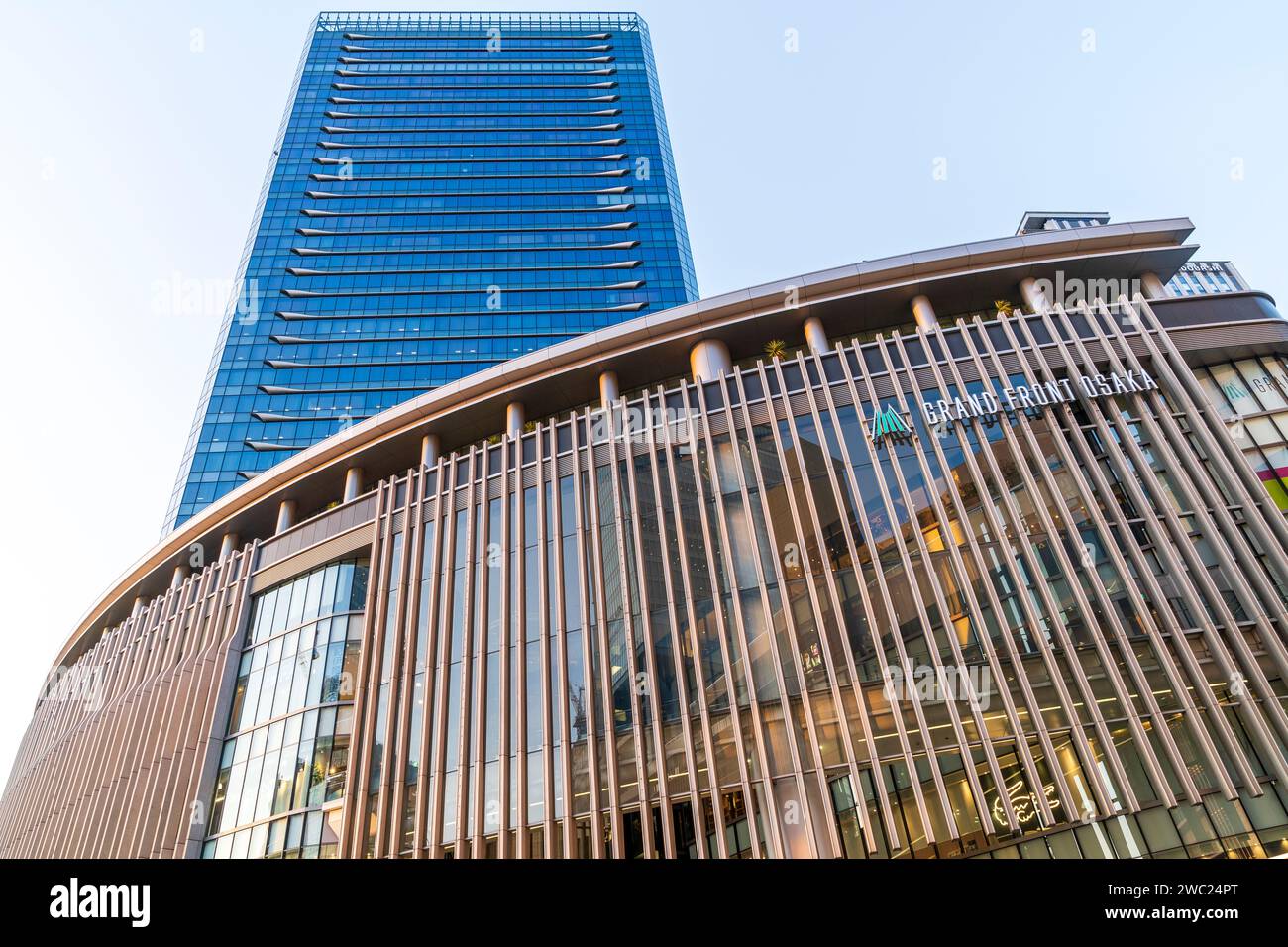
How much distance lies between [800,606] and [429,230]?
7062cm

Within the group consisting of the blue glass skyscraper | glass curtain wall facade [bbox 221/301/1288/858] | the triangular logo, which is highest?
the blue glass skyscraper

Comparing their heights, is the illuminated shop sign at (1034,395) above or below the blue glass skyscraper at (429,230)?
below

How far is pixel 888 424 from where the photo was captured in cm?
2214

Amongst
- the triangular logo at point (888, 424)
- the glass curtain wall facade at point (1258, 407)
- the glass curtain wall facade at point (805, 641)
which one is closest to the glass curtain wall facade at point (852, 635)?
the glass curtain wall facade at point (805, 641)

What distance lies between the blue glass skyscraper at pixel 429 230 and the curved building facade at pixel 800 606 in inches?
1540

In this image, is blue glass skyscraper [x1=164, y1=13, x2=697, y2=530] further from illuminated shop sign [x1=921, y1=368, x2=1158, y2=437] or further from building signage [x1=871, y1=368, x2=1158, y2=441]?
illuminated shop sign [x1=921, y1=368, x2=1158, y2=437]

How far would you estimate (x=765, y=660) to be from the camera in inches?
773

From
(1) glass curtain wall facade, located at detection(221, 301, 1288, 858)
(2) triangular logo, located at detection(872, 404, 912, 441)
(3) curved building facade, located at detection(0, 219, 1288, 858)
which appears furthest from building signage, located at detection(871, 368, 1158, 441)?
(1) glass curtain wall facade, located at detection(221, 301, 1288, 858)

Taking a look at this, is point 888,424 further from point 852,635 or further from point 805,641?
point 805,641

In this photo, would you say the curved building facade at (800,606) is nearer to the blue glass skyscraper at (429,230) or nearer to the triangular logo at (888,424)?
the triangular logo at (888,424)

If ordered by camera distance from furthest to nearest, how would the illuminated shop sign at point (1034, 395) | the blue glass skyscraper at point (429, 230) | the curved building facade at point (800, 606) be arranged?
the blue glass skyscraper at point (429, 230)
the illuminated shop sign at point (1034, 395)
the curved building facade at point (800, 606)

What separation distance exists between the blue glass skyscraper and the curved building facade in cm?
3911

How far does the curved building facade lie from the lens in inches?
696

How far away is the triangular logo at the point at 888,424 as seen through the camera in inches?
867
